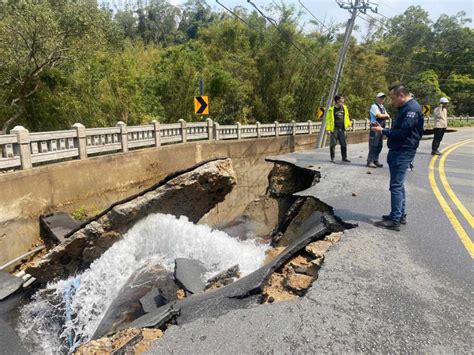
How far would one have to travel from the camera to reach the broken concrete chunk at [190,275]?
4.63m

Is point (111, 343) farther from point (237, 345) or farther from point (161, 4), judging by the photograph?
point (161, 4)

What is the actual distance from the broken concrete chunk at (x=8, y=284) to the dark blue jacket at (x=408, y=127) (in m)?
7.01

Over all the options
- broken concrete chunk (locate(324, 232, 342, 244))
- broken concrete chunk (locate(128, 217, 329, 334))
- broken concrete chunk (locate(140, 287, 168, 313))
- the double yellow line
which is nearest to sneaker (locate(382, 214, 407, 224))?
the double yellow line

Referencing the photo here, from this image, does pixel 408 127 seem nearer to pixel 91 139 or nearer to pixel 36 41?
pixel 91 139

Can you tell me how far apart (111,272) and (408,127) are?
5431mm

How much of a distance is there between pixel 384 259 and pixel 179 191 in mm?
4334

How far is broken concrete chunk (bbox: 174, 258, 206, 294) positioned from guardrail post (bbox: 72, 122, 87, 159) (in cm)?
558

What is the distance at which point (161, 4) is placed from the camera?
77.5 m

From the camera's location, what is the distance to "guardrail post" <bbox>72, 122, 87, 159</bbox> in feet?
30.7

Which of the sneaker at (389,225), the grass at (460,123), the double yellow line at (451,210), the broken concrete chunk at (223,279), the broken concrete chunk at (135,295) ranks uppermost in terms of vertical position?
the grass at (460,123)

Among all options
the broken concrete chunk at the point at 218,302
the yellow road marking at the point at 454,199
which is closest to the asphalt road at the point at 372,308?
the broken concrete chunk at the point at 218,302

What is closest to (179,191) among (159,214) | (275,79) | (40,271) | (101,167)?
(159,214)

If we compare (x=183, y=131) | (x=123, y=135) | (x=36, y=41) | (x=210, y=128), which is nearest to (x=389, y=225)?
(x=123, y=135)

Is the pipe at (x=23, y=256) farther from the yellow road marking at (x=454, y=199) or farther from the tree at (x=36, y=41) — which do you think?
the yellow road marking at (x=454, y=199)
